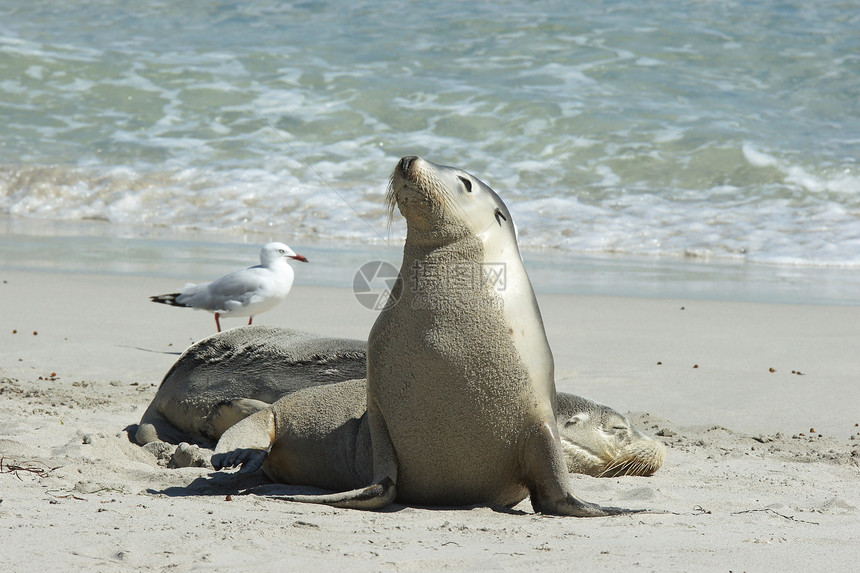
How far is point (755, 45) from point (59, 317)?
52.7ft

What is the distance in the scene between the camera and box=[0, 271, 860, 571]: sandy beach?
261cm

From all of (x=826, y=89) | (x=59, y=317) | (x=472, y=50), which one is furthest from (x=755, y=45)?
(x=59, y=317)

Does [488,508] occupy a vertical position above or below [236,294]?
below

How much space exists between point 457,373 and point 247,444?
998 mm

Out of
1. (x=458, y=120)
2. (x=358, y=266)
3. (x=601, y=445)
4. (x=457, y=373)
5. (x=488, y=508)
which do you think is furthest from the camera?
(x=458, y=120)

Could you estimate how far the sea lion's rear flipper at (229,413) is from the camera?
4562 mm

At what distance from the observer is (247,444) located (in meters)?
3.79

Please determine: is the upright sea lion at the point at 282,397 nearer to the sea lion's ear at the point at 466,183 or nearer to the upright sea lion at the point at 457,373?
the upright sea lion at the point at 457,373

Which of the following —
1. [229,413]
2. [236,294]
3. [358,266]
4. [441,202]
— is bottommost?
[229,413]

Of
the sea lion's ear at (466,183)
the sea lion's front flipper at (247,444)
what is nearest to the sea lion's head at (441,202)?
the sea lion's ear at (466,183)

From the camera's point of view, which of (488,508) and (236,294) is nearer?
(488,508)

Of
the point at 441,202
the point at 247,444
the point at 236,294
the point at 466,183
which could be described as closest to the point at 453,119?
the point at 236,294

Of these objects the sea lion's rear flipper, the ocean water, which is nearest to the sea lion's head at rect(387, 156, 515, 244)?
the sea lion's rear flipper

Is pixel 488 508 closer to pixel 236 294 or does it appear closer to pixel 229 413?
pixel 229 413
